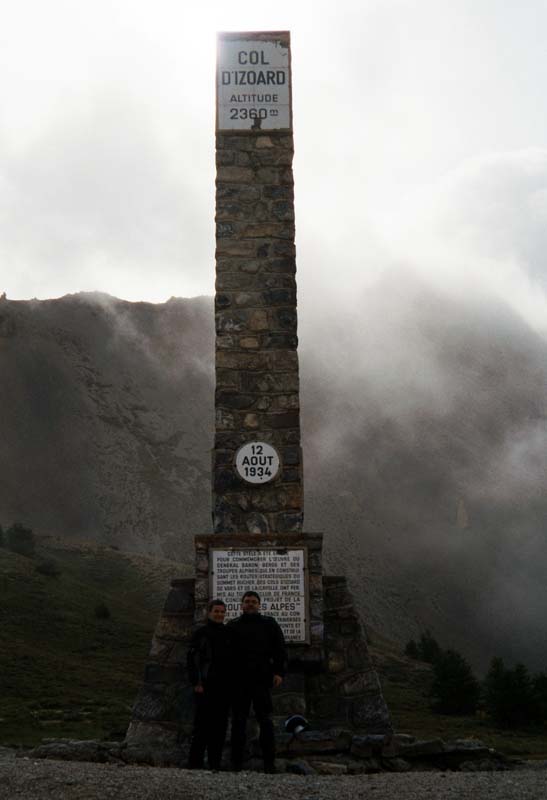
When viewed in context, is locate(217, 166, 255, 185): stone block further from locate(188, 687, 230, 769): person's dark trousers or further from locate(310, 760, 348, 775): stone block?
locate(310, 760, 348, 775): stone block

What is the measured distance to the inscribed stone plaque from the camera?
9250 millimetres

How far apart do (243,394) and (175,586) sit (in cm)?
219

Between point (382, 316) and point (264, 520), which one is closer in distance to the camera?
point (264, 520)

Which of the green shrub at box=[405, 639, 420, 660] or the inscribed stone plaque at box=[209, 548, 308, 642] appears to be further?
the green shrub at box=[405, 639, 420, 660]

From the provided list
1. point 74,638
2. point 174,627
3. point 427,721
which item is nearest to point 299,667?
→ point 174,627

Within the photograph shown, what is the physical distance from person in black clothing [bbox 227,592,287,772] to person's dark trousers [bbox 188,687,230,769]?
0.11 m

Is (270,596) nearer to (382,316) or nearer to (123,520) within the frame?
(123,520)

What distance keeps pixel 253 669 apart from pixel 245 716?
1.37 feet

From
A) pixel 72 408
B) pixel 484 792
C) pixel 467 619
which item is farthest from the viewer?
pixel 72 408

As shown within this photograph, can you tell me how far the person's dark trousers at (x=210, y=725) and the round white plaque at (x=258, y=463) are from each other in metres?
2.96

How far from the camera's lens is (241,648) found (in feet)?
24.7

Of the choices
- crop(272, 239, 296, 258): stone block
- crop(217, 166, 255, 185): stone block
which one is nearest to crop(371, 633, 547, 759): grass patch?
crop(272, 239, 296, 258): stone block

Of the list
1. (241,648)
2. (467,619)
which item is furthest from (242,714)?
(467,619)

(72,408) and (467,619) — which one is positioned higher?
(72,408)
